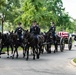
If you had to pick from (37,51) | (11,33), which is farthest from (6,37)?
(37,51)

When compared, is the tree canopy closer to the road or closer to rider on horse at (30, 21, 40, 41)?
rider on horse at (30, 21, 40, 41)

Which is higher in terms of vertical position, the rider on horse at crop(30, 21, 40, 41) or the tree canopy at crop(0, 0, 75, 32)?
the tree canopy at crop(0, 0, 75, 32)

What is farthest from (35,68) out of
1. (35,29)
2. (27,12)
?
(27,12)

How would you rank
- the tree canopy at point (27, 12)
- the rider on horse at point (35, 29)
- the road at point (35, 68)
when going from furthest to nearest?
the tree canopy at point (27, 12) → the rider on horse at point (35, 29) → the road at point (35, 68)

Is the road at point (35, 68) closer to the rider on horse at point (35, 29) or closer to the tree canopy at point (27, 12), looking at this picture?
the rider on horse at point (35, 29)

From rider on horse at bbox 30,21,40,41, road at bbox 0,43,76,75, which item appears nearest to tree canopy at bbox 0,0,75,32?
rider on horse at bbox 30,21,40,41

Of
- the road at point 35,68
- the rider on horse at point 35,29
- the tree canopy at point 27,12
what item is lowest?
the road at point 35,68

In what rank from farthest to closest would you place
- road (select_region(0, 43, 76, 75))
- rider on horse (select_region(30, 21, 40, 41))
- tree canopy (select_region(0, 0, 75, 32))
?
1. tree canopy (select_region(0, 0, 75, 32))
2. rider on horse (select_region(30, 21, 40, 41))
3. road (select_region(0, 43, 76, 75))

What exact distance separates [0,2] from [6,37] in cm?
1668

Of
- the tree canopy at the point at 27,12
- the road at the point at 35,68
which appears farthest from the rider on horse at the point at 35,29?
the tree canopy at the point at 27,12

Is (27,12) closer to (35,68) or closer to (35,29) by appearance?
(35,29)

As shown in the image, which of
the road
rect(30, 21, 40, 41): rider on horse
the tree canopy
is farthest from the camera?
the tree canopy

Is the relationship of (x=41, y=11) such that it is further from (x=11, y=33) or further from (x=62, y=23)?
(x=62, y=23)

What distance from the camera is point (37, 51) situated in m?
25.0
